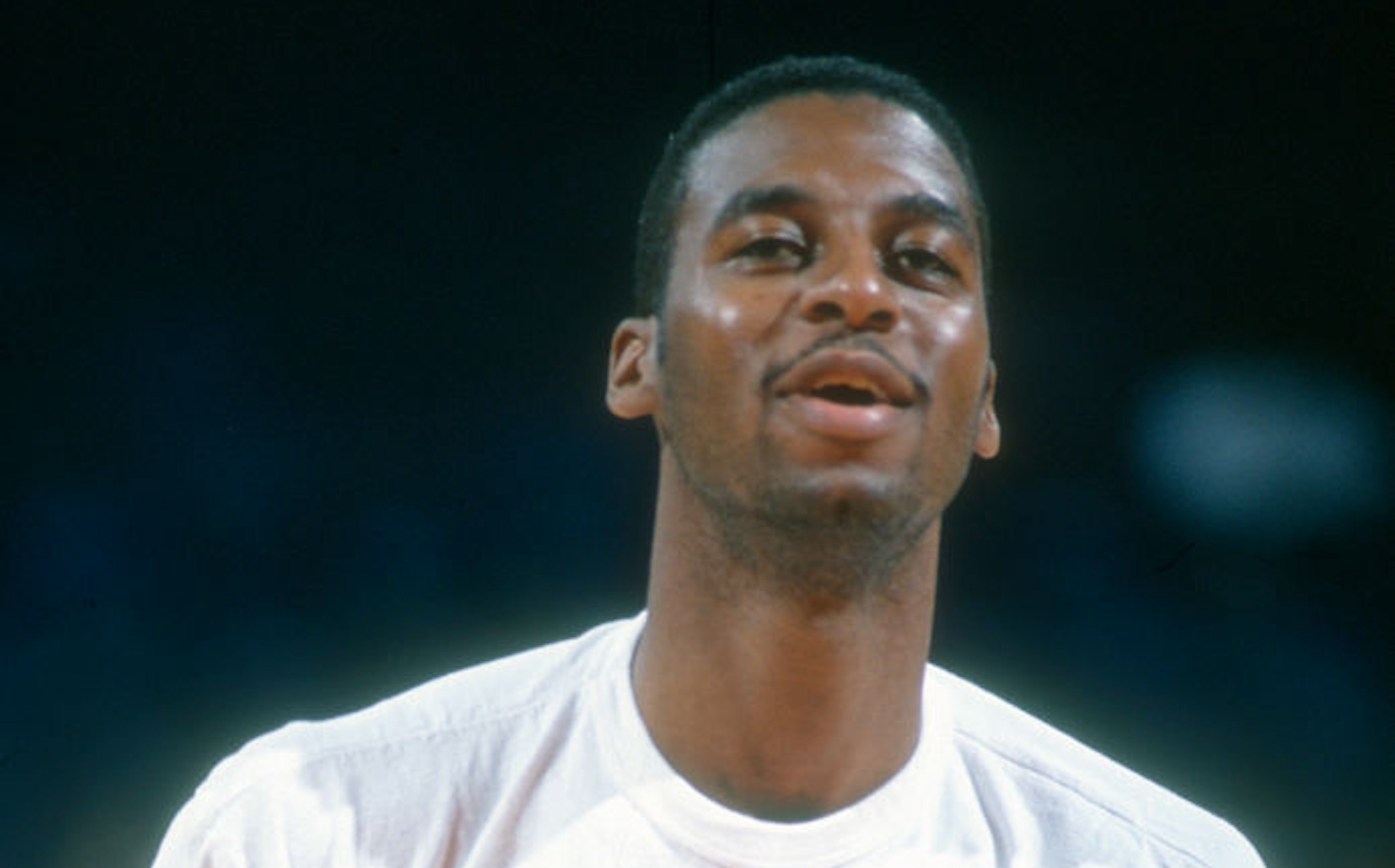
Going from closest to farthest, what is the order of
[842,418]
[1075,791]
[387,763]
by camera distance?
1. [842,418]
2. [387,763]
3. [1075,791]

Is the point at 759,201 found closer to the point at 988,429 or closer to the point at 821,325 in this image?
the point at 821,325

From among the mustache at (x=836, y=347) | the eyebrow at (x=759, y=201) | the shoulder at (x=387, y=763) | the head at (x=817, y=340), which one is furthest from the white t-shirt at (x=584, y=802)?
the eyebrow at (x=759, y=201)

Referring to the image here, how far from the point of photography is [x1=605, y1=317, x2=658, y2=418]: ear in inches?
69.2

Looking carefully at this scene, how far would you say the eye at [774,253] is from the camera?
162cm

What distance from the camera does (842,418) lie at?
151 centimetres

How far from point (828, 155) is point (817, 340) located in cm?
26

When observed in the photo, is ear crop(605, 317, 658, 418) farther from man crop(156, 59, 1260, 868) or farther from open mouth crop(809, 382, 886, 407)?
open mouth crop(809, 382, 886, 407)

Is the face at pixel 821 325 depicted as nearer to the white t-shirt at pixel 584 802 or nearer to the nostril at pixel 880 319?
the nostril at pixel 880 319

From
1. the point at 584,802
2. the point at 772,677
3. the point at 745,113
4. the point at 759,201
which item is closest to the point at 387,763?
the point at 584,802

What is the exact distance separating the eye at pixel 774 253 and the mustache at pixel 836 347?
0.12 meters

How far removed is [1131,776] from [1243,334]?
73 cm

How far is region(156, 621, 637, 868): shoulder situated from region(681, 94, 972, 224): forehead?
0.57m

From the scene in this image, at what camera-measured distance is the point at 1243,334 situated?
2.17 m

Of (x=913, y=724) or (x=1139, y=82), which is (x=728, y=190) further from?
(x=1139, y=82)
